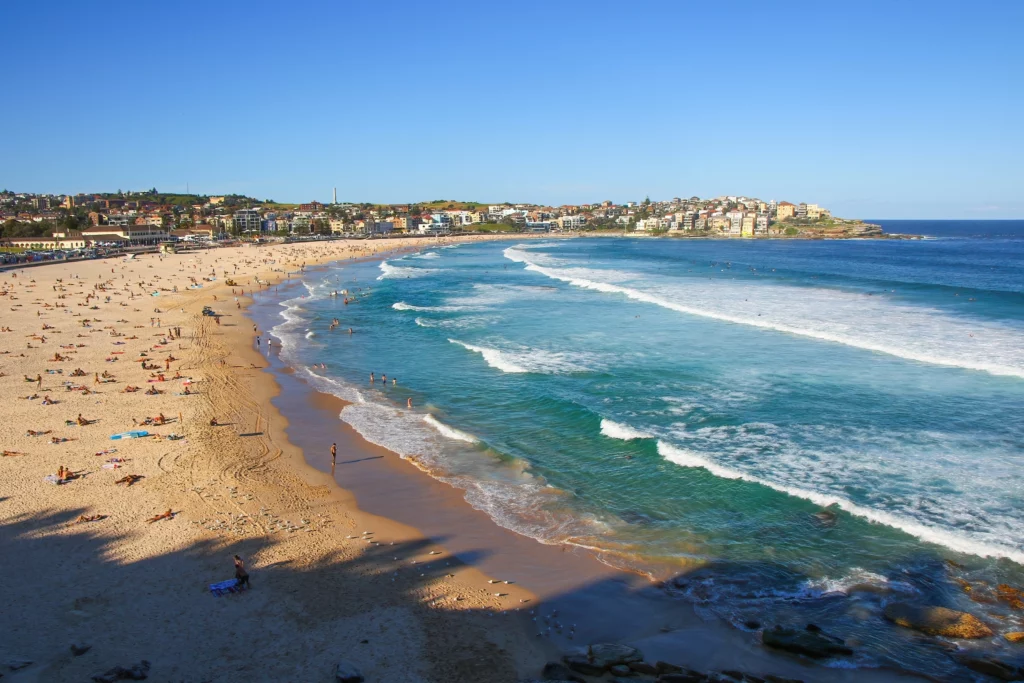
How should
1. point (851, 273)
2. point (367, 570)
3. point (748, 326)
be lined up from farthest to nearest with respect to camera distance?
Answer: point (851, 273), point (748, 326), point (367, 570)

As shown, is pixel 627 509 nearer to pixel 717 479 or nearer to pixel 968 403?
pixel 717 479

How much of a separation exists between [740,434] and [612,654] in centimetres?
1086

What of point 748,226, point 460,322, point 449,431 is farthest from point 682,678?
point 748,226

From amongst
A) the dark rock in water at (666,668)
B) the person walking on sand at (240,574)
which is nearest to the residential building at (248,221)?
the person walking on sand at (240,574)

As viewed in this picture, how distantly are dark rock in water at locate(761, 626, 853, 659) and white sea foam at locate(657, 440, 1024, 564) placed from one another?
4.46 m

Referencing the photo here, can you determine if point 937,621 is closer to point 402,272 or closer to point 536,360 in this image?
point 536,360

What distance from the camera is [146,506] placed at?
14766 mm

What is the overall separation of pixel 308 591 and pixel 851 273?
65645 mm

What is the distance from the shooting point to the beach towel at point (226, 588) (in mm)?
11477

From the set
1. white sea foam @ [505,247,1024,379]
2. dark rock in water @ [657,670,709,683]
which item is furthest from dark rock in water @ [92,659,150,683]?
white sea foam @ [505,247,1024,379]

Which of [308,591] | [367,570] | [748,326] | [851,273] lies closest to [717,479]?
[367,570]

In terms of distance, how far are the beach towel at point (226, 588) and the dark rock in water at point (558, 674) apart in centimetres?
552

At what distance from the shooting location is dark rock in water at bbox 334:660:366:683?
364 inches

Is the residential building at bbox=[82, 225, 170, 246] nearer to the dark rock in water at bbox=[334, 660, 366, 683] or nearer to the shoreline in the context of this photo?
the shoreline
